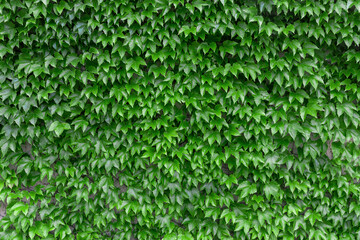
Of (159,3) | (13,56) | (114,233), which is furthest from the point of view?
(114,233)

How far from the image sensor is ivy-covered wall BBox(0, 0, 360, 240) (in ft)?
8.09

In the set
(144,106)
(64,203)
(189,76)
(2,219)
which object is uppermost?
(189,76)

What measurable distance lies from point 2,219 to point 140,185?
1.31 m

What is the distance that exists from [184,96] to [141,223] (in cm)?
124

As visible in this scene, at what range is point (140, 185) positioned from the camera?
2.67 metres

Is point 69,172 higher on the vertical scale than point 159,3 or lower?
lower

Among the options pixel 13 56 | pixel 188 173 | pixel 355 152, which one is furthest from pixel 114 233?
pixel 355 152

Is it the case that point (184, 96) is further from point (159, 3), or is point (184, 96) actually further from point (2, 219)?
point (2, 219)

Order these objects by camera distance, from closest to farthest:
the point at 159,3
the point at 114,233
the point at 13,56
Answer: the point at 159,3, the point at 13,56, the point at 114,233

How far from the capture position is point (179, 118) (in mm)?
2574

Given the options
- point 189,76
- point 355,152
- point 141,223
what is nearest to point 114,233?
point 141,223

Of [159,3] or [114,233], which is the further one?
[114,233]

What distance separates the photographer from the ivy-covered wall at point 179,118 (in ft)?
8.09

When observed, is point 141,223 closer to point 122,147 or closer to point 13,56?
point 122,147
